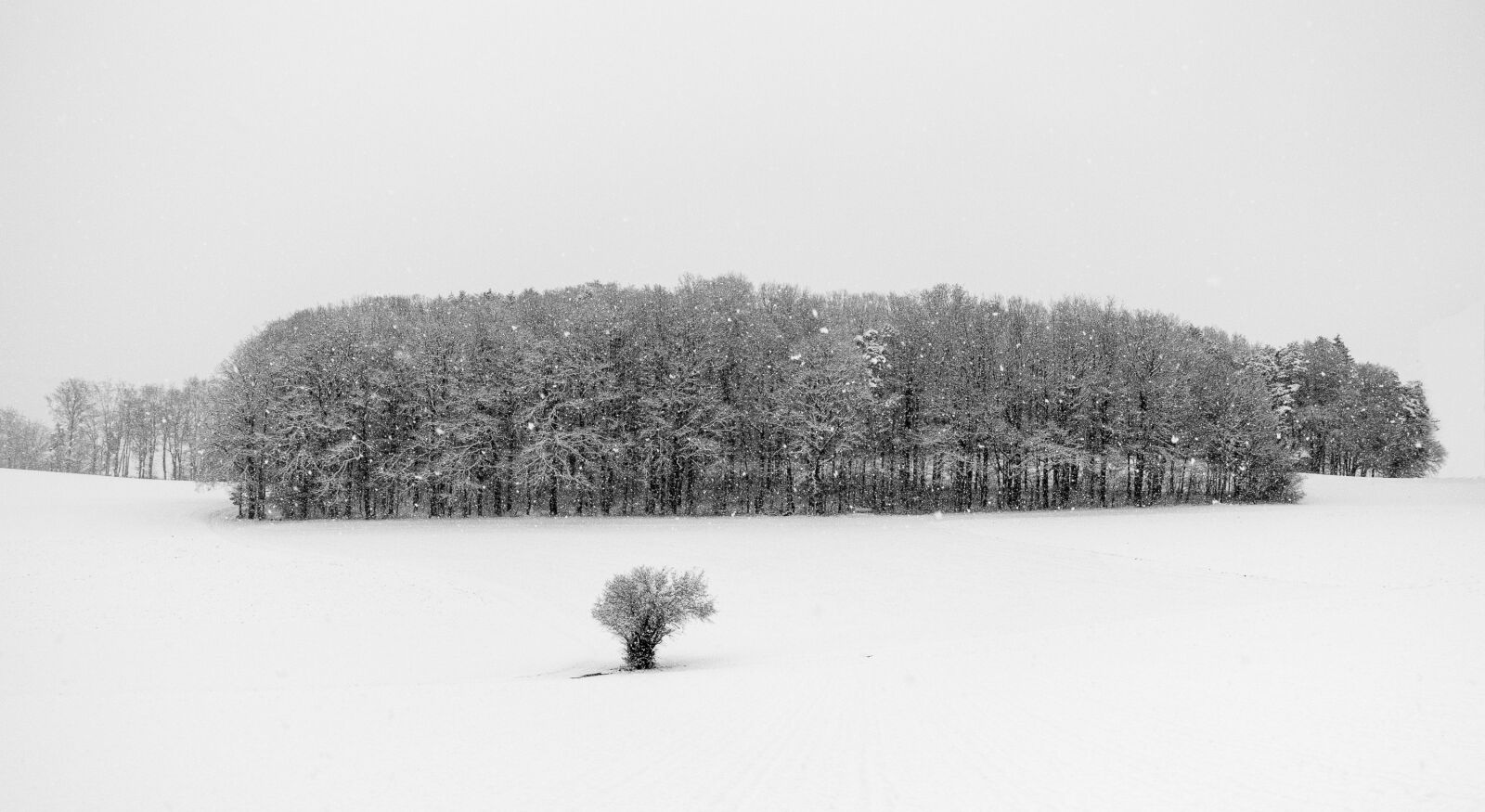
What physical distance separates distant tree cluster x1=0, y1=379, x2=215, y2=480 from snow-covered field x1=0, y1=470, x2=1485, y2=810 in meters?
61.8

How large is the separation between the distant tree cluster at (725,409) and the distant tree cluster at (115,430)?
1764 inches

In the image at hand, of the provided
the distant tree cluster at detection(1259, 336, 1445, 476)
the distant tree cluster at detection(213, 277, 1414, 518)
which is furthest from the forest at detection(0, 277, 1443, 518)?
the distant tree cluster at detection(1259, 336, 1445, 476)

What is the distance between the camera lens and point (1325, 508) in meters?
44.8

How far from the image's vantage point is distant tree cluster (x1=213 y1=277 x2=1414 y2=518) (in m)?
46.0

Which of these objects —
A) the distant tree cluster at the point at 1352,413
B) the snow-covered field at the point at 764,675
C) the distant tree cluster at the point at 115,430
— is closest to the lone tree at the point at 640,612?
the snow-covered field at the point at 764,675

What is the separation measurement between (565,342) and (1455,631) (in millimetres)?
43046

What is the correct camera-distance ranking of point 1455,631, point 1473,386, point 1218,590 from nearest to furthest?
point 1455,631 → point 1218,590 → point 1473,386

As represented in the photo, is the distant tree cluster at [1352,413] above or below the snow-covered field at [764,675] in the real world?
above

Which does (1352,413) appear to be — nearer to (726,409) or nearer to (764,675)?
(726,409)

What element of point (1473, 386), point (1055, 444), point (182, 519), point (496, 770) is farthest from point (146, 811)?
point (1473, 386)

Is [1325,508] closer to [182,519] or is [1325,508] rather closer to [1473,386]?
[1473,386]

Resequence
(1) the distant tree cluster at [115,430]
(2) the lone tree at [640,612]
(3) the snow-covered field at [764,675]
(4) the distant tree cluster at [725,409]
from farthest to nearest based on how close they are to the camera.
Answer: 1. (1) the distant tree cluster at [115,430]
2. (4) the distant tree cluster at [725,409]
3. (2) the lone tree at [640,612]
4. (3) the snow-covered field at [764,675]

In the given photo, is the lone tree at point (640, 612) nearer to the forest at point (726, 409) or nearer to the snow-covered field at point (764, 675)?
the snow-covered field at point (764, 675)

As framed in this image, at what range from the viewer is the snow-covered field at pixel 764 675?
725cm
